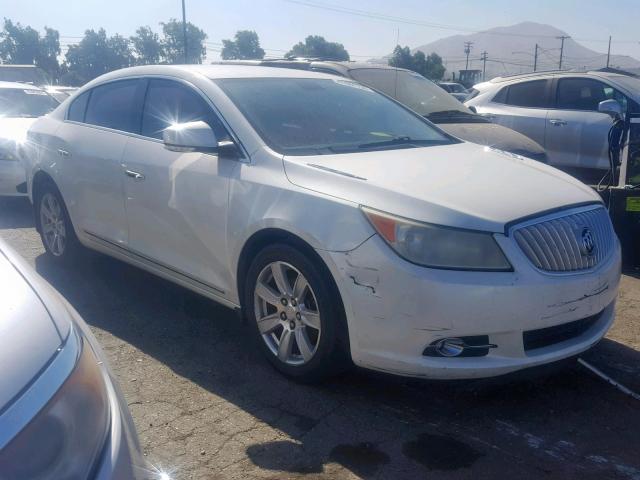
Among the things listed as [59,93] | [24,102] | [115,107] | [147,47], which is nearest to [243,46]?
[147,47]

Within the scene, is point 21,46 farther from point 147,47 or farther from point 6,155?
point 6,155

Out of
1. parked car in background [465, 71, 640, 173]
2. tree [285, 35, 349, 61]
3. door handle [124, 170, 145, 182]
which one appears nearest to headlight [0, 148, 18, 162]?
door handle [124, 170, 145, 182]

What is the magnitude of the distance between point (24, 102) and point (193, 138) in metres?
7.31

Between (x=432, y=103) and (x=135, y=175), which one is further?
(x=432, y=103)

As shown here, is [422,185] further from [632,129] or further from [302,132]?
[632,129]

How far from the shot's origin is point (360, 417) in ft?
11.5

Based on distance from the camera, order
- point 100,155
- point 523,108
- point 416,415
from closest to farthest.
Answer: point 416,415 < point 100,155 < point 523,108

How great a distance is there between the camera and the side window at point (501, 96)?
10125mm

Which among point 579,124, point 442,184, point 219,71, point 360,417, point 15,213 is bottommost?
point 15,213

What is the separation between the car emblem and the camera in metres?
3.55

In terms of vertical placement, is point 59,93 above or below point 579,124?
below

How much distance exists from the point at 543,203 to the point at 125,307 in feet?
9.71

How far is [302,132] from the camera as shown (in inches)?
170

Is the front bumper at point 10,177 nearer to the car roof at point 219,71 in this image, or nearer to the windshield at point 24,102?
the windshield at point 24,102
